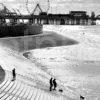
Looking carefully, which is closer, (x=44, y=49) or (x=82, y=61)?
(x=82, y=61)

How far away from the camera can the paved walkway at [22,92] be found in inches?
763

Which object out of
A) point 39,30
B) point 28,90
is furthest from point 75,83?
point 39,30

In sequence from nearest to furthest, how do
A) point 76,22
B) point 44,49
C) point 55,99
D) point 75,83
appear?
point 55,99, point 75,83, point 44,49, point 76,22

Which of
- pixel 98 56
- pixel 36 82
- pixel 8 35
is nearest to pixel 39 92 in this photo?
pixel 36 82

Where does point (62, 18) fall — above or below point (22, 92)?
above

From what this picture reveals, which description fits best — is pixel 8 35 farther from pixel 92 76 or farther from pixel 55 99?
pixel 55 99

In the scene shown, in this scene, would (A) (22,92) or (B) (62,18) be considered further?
(B) (62,18)

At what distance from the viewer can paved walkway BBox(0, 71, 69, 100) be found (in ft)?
63.6

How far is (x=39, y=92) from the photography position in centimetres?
2183

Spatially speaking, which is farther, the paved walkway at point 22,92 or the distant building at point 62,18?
the distant building at point 62,18

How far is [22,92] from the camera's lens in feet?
67.3

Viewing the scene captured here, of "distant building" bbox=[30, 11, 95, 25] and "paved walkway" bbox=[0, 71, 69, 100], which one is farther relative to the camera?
"distant building" bbox=[30, 11, 95, 25]

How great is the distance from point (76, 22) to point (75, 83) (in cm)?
12589

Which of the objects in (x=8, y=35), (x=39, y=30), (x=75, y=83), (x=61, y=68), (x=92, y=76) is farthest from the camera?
(x=39, y=30)
